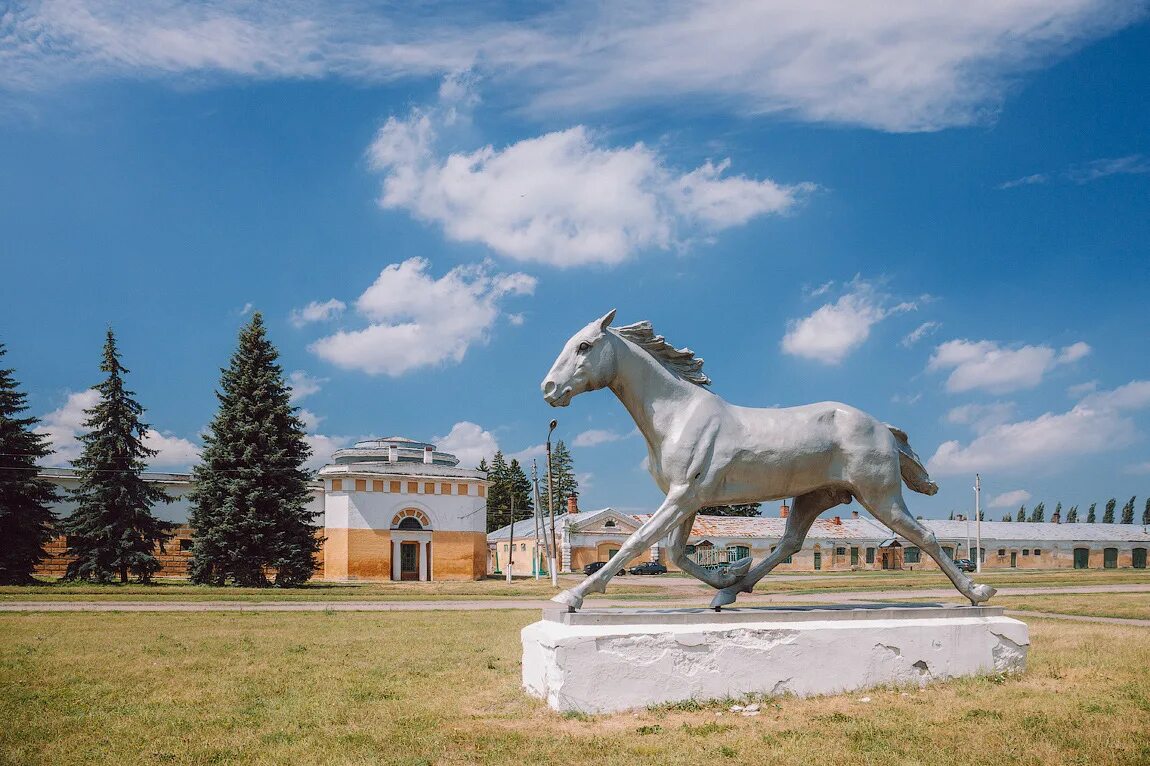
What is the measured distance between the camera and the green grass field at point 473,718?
5.44 metres

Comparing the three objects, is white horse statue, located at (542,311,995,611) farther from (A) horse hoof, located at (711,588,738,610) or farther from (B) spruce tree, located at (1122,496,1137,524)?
(B) spruce tree, located at (1122,496,1137,524)

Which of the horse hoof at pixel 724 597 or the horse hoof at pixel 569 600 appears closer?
the horse hoof at pixel 569 600

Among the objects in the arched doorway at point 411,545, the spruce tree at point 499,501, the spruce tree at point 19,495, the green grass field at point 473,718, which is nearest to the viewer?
the green grass field at point 473,718

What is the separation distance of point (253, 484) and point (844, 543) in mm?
41269

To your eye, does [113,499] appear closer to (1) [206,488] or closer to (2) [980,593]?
(1) [206,488]

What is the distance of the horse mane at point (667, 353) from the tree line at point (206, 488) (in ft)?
95.2

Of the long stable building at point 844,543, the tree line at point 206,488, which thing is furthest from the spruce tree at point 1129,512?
the tree line at point 206,488

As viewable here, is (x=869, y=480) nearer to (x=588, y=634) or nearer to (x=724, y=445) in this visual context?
(x=724, y=445)

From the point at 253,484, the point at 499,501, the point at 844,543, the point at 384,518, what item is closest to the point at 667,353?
the point at 253,484

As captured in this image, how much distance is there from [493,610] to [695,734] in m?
14.8

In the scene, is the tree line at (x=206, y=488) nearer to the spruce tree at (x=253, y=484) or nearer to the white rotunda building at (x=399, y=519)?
the spruce tree at (x=253, y=484)

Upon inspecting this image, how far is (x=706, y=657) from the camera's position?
269 inches

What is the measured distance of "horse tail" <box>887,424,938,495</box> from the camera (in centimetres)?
845

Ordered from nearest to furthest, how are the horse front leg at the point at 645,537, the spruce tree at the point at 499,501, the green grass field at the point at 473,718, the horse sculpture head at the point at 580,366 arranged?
the green grass field at the point at 473,718
the horse front leg at the point at 645,537
the horse sculpture head at the point at 580,366
the spruce tree at the point at 499,501
